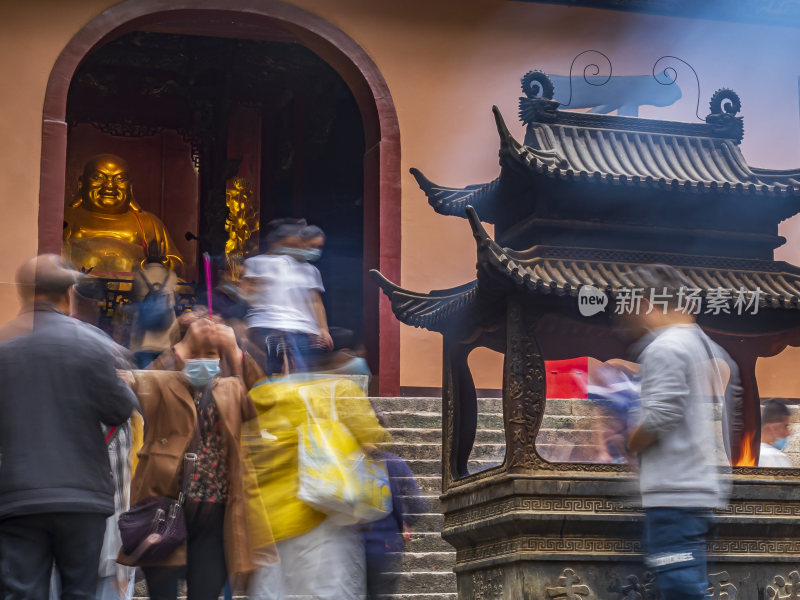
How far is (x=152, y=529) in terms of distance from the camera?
17.6 feet

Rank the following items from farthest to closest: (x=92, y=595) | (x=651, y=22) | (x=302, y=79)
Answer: (x=302, y=79)
(x=651, y=22)
(x=92, y=595)

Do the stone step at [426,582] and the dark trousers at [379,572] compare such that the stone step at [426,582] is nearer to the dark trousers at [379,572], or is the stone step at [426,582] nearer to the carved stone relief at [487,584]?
the carved stone relief at [487,584]

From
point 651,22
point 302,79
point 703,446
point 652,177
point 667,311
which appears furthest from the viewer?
point 302,79

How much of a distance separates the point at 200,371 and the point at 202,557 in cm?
81

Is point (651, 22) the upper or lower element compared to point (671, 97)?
upper

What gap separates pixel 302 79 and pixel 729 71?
5.33m

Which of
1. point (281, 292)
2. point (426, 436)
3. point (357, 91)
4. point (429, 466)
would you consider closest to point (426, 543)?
point (429, 466)

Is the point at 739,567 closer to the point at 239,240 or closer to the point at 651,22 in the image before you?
the point at 651,22

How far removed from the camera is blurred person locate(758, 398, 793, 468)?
8.62 metres

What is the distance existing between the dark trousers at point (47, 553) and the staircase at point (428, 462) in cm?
321

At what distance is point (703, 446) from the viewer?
5.70 m

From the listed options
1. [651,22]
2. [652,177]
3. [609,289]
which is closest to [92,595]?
[609,289]

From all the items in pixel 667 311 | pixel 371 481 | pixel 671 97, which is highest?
pixel 671 97

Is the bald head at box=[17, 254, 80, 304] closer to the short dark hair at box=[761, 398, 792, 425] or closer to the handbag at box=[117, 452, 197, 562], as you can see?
the handbag at box=[117, 452, 197, 562]
